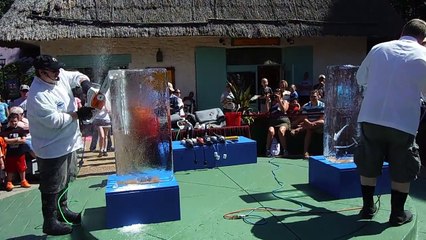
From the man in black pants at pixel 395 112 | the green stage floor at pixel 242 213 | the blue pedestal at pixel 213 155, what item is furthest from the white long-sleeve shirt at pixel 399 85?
the blue pedestal at pixel 213 155

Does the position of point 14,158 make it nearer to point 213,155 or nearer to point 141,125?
point 213,155

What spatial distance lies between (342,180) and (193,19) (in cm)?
744

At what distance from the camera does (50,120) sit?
11.3ft

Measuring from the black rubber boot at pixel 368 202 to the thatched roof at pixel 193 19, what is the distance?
7611 millimetres

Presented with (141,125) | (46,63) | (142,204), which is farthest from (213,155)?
(46,63)

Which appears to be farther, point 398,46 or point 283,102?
point 283,102

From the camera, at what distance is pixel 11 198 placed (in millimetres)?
5488

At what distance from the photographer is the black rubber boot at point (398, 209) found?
337 cm

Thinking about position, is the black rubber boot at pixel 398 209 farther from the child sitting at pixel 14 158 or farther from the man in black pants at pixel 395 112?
the child sitting at pixel 14 158

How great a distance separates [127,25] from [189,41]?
1.69 metres

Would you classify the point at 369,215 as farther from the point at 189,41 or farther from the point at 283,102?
the point at 189,41

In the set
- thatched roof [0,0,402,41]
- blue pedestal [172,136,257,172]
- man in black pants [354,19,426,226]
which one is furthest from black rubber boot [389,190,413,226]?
thatched roof [0,0,402,41]

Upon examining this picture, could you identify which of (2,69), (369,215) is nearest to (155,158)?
(369,215)

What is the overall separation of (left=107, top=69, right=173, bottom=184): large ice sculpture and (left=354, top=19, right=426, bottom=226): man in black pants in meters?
1.73
